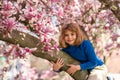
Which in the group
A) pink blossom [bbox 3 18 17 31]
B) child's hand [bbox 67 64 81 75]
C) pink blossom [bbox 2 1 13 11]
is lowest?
child's hand [bbox 67 64 81 75]

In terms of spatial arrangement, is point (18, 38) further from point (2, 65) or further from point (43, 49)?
point (2, 65)

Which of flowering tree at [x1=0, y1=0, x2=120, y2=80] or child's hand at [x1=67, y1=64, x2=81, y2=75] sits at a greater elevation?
flowering tree at [x1=0, y1=0, x2=120, y2=80]

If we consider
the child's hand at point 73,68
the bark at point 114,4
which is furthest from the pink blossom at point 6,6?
the bark at point 114,4

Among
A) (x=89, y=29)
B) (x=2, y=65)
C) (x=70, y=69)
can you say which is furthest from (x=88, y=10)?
(x=70, y=69)

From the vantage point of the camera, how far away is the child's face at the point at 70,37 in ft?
12.0

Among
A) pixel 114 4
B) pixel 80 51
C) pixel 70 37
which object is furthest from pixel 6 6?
pixel 114 4

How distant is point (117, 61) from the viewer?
1489 centimetres

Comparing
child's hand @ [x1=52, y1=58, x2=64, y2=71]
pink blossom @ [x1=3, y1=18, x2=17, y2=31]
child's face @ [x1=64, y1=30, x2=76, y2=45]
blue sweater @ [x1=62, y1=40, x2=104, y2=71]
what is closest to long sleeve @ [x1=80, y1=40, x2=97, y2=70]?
blue sweater @ [x1=62, y1=40, x2=104, y2=71]

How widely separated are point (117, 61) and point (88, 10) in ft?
27.3

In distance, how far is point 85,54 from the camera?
3668 mm

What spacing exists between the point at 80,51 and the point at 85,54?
2.2 inches

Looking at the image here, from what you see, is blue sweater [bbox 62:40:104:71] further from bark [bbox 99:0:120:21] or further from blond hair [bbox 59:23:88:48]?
bark [bbox 99:0:120:21]

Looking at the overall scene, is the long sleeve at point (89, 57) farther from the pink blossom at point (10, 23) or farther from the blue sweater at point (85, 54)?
the pink blossom at point (10, 23)

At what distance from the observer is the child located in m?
3.55
